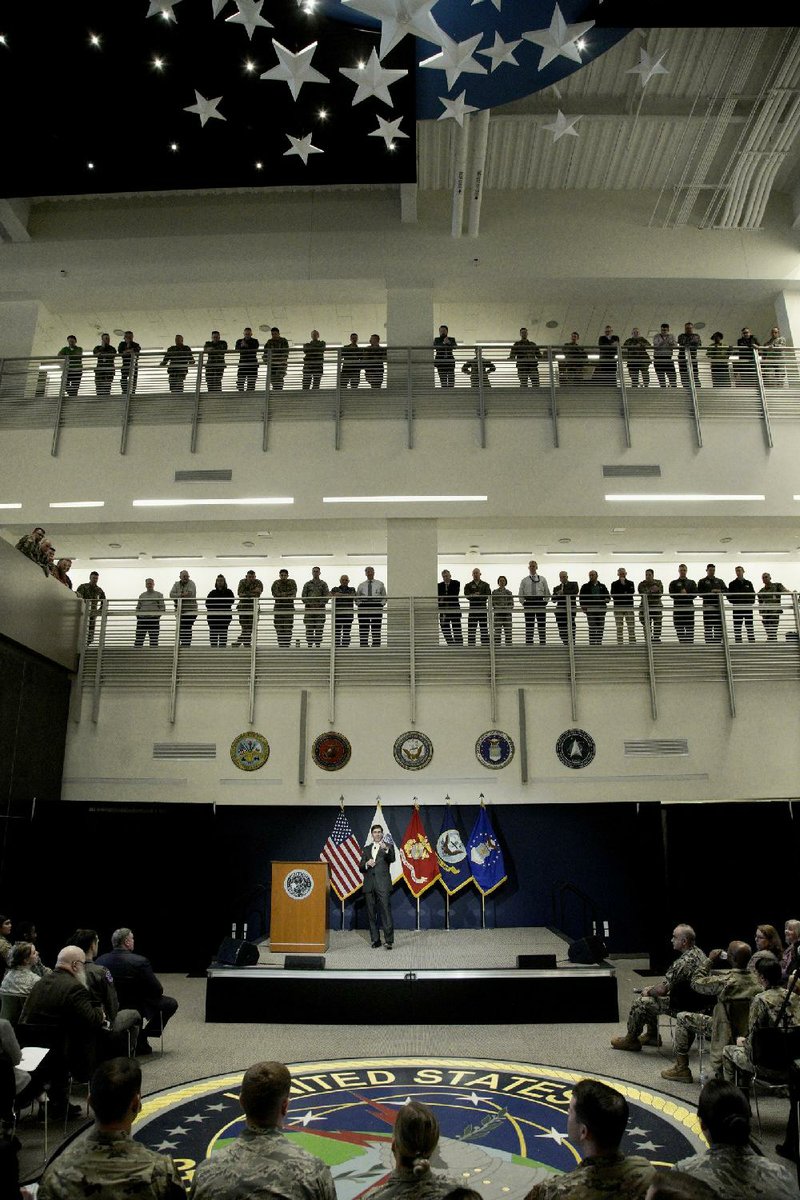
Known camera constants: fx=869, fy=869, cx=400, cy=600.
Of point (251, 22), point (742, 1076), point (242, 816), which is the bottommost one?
point (742, 1076)

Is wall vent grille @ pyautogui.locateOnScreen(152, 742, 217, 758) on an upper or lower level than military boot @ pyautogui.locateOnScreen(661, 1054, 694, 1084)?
upper

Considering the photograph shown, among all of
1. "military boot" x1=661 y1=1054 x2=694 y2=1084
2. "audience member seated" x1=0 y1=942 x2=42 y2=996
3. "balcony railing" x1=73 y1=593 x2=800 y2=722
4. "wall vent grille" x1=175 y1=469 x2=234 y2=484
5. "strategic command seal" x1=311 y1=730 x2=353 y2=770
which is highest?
"wall vent grille" x1=175 y1=469 x2=234 y2=484

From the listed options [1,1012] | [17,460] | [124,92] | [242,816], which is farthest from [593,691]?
[124,92]

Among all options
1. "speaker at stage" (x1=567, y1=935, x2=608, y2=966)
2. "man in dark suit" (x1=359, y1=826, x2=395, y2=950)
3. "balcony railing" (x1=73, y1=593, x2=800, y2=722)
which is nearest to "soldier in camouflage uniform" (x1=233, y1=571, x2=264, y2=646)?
"balcony railing" (x1=73, y1=593, x2=800, y2=722)

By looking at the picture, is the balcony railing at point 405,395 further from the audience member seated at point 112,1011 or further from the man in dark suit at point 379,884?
the audience member seated at point 112,1011

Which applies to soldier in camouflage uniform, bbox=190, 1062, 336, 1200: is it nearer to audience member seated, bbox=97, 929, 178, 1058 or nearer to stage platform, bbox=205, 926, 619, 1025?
audience member seated, bbox=97, 929, 178, 1058

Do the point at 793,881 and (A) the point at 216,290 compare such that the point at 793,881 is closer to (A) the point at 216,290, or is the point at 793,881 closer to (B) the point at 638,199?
(B) the point at 638,199

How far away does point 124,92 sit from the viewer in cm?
1299

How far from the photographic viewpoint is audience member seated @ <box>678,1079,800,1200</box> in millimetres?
3146

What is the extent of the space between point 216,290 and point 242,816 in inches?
404

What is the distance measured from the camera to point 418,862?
12039mm

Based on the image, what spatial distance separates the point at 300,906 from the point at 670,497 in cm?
919

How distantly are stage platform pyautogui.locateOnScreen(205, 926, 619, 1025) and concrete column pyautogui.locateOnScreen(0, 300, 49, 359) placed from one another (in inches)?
509

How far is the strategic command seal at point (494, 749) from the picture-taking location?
13.2 metres
